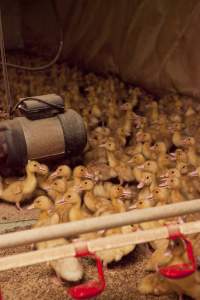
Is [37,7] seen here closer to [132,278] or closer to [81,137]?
[81,137]

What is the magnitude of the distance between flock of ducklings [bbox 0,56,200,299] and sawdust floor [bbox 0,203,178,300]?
0.28 ft

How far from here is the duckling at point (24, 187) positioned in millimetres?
3475

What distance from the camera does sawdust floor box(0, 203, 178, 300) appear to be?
8.39ft

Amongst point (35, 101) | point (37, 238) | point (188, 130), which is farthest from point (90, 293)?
point (188, 130)

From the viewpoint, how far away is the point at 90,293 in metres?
1.73

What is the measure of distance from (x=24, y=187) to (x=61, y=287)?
40.2 inches

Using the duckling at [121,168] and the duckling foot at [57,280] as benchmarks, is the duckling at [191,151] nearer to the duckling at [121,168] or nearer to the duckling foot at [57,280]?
the duckling at [121,168]

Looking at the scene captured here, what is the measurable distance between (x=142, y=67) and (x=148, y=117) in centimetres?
87

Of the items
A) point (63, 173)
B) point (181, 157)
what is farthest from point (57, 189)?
point (181, 157)

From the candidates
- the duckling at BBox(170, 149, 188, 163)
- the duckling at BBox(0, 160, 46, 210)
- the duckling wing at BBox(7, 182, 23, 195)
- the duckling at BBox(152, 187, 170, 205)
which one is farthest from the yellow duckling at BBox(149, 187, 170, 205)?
the duckling wing at BBox(7, 182, 23, 195)

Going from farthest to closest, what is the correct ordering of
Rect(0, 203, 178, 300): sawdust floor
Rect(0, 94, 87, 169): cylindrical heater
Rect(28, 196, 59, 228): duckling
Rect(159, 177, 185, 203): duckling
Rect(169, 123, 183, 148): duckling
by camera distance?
Rect(169, 123, 183, 148): duckling → Rect(0, 94, 87, 169): cylindrical heater → Rect(159, 177, 185, 203): duckling → Rect(28, 196, 59, 228): duckling → Rect(0, 203, 178, 300): sawdust floor

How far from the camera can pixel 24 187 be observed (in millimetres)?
3486

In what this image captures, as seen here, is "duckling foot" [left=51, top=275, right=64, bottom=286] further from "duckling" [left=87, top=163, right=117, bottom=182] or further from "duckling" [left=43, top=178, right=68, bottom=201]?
"duckling" [left=87, top=163, right=117, bottom=182]

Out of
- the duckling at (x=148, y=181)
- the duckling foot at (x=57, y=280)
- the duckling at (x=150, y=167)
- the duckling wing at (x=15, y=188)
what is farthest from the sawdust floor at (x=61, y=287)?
the duckling at (x=150, y=167)
